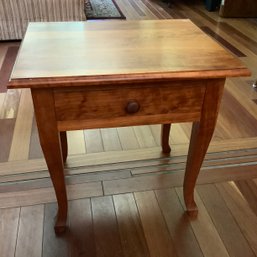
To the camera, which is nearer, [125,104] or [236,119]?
[125,104]

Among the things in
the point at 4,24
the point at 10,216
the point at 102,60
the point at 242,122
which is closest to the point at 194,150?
the point at 102,60

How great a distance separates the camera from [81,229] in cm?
123

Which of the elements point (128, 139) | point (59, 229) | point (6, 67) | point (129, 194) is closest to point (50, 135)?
point (59, 229)

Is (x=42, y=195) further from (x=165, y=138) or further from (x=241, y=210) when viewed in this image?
(x=241, y=210)

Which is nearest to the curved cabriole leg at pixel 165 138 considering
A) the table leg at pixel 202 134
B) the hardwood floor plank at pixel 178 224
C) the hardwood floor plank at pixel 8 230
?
the hardwood floor plank at pixel 178 224

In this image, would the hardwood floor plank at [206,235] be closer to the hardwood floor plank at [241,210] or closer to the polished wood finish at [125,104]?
the hardwood floor plank at [241,210]

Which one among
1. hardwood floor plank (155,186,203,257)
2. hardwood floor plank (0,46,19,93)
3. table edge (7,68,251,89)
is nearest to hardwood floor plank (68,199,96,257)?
hardwood floor plank (155,186,203,257)

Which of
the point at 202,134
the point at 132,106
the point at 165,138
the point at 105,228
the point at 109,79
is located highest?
the point at 109,79

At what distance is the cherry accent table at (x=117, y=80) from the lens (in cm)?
84

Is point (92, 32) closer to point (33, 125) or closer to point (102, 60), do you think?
point (102, 60)

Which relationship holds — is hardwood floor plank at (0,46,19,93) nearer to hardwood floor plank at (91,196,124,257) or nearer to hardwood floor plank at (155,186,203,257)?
hardwood floor plank at (91,196,124,257)

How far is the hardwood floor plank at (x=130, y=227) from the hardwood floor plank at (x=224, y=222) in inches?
12.9

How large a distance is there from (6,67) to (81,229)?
1.79 meters

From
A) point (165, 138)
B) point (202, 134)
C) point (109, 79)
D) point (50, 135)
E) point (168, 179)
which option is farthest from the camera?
point (165, 138)
